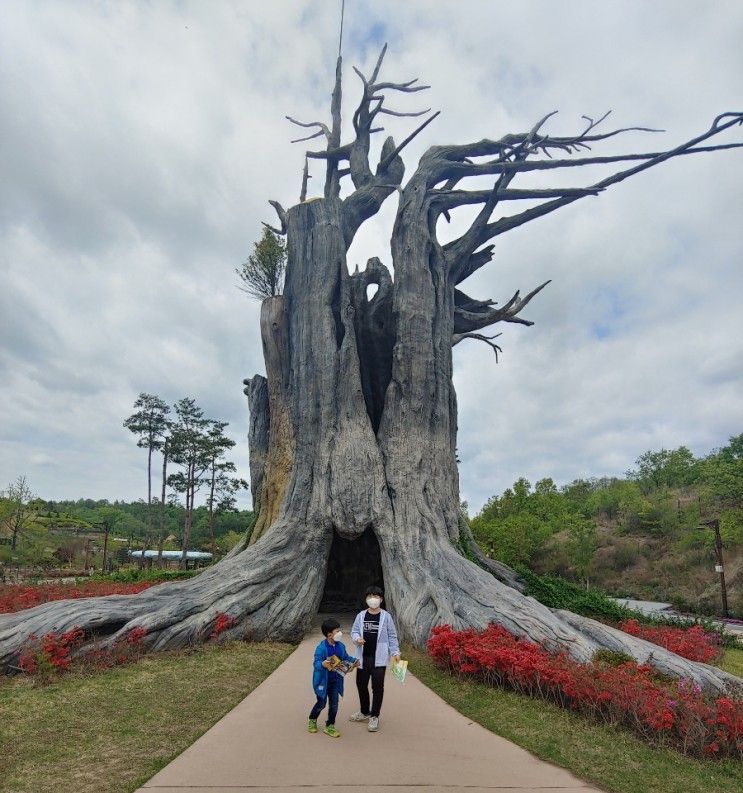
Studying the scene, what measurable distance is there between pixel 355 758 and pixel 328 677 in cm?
64

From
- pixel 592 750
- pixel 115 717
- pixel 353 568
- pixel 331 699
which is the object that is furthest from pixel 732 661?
pixel 115 717

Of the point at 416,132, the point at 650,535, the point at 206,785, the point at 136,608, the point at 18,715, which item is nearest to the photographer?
the point at 206,785

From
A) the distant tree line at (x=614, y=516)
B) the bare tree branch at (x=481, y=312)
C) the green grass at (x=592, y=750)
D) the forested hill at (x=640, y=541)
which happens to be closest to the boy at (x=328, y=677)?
the green grass at (x=592, y=750)

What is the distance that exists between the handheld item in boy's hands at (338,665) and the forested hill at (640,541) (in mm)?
20515

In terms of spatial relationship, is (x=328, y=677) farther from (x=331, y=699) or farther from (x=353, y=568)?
(x=353, y=568)

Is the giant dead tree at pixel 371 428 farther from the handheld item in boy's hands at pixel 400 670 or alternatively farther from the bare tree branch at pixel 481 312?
the handheld item in boy's hands at pixel 400 670

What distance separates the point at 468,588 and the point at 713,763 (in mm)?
4578

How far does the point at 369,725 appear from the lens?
4758 mm

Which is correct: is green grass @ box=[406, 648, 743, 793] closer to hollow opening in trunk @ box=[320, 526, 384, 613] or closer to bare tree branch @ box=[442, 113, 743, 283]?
hollow opening in trunk @ box=[320, 526, 384, 613]

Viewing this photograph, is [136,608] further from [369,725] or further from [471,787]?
[471,787]

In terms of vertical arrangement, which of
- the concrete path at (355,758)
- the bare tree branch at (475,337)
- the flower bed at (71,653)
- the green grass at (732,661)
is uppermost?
→ the bare tree branch at (475,337)

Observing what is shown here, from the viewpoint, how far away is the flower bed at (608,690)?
4.73 metres

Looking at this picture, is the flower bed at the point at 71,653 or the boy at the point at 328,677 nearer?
the boy at the point at 328,677

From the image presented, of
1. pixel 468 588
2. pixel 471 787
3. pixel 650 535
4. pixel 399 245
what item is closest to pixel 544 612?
pixel 468 588
